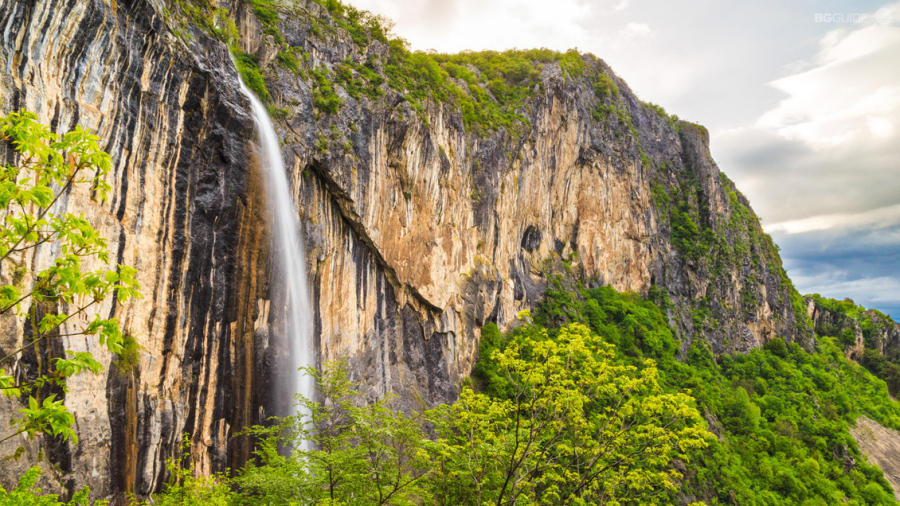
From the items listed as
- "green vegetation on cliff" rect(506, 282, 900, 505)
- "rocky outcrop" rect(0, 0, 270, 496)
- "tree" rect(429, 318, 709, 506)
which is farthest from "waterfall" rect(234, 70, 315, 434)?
"green vegetation on cliff" rect(506, 282, 900, 505)

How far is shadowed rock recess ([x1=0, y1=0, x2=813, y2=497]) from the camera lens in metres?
10.4

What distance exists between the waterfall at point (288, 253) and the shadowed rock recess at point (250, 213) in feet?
1.69

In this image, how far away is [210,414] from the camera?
12914 millimetres

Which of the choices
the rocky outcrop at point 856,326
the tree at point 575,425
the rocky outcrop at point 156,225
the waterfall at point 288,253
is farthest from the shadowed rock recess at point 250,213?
the rocky outcrop at point 856,326

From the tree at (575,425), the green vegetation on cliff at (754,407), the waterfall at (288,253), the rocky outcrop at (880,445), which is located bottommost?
the rocky outcrop at (880,445)

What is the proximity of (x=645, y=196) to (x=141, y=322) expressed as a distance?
4796 cm

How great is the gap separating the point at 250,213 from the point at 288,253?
7.04ft

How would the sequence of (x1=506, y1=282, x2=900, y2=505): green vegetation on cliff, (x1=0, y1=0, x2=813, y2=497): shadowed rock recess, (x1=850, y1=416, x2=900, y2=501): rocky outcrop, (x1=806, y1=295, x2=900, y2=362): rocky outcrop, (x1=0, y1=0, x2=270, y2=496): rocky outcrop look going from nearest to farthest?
(x1=0, y1=0, x2=270, y2=496): rocky outcrop
(x1=0, y1=0, x2=813, y2=497): shadowed rock recess
(x1=506, y1=282, x2=900, y2=505): green vegetation on cliff
(x1=850, y1=416, x2=900, y2=501): rocky outcrop
(x1=806, y1=295, x2=900, y2=362): rocky outcrop

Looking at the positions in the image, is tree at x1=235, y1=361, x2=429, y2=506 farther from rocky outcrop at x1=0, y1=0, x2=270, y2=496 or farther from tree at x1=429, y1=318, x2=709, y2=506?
rocky outcrop at x1=0, y1=0, x2=270, y2=496

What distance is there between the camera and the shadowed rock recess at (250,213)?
10.4 meters

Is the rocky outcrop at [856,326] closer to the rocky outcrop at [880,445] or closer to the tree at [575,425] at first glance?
the rocky outcrop at [880,445]

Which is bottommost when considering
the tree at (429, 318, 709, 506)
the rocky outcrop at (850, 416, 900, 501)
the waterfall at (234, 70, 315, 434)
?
the rocky outcrop at (850, 416, 900, 501)

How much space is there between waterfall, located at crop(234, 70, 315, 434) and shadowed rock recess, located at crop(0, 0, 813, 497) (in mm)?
514

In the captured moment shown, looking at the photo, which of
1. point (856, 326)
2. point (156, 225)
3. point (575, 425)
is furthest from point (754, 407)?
point (156, 225)
